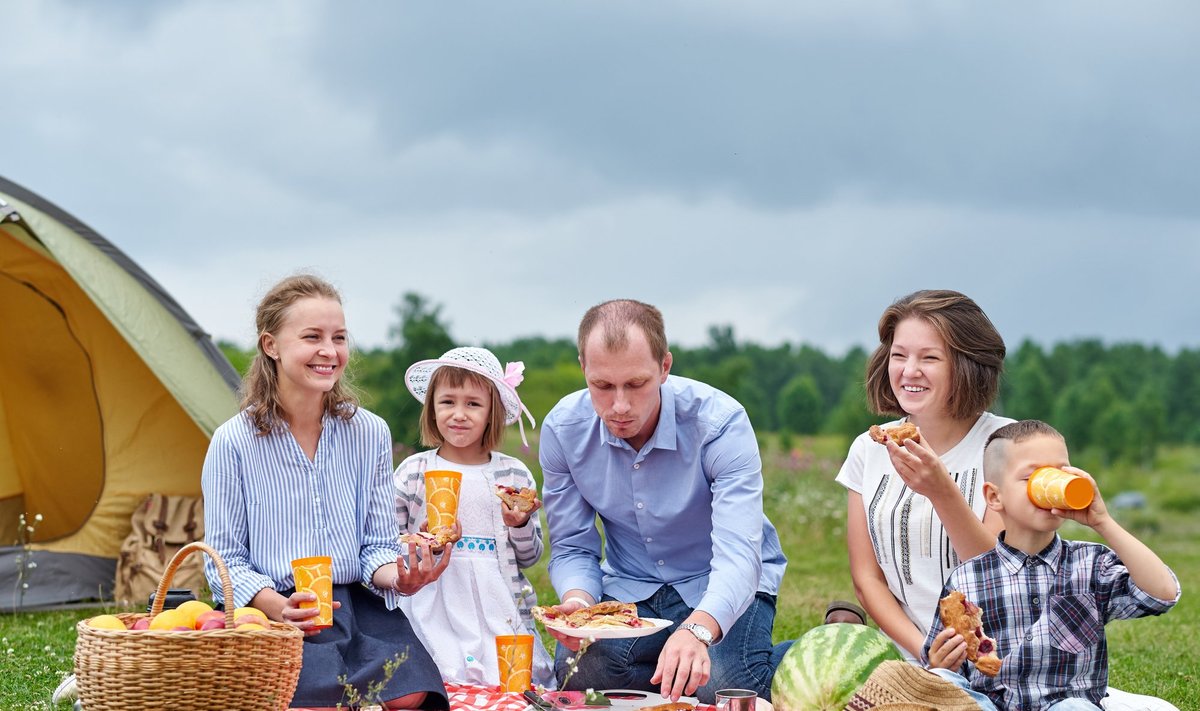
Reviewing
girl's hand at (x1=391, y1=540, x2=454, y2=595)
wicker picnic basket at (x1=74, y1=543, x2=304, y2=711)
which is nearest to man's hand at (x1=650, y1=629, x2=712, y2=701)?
girl's hand at (x1=391, y1=540, x2=454, y2=595)

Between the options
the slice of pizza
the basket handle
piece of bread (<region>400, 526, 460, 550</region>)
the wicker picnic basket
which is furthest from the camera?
the slice of pizza

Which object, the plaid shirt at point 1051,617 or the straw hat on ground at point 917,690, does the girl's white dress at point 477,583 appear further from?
the plaid shirt at point 1051,617

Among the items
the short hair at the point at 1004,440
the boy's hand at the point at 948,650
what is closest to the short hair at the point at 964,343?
the short hair at the point at 1004,440

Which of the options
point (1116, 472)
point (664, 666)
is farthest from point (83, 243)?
point (1116, 472)

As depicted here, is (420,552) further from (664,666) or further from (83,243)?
(83,243)

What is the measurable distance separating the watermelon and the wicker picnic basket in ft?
5.43

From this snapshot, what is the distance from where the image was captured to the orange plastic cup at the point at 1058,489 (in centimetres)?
354

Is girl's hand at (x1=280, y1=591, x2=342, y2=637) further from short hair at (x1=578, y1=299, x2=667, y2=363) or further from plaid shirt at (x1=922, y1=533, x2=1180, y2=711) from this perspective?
plaid shirt at (x1=922, y1=533, x2=1180, y2=711)

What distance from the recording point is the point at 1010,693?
3.80 m

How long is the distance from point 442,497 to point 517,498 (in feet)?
1.28

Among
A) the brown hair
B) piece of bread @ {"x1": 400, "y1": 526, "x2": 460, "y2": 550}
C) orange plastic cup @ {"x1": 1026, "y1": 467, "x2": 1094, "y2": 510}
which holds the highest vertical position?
the brown hair

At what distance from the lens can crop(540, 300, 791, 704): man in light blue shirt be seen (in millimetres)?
4301

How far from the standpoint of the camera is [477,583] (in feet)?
16.3

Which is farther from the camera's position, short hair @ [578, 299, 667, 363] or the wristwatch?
short hair @ [578, 299, 667, 363]
